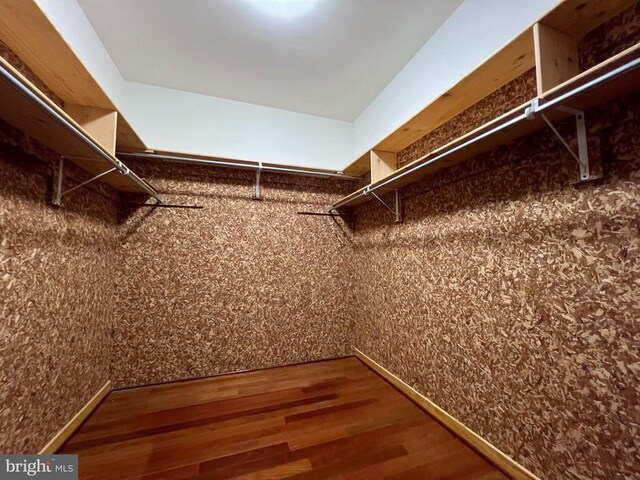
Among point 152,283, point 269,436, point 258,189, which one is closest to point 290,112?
point 258,189

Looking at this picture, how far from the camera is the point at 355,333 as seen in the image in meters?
2.76

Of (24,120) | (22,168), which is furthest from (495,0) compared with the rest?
(22,168)

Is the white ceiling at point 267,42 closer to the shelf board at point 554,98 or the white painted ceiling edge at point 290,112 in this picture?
the white painted ceiling edge at point 290,112

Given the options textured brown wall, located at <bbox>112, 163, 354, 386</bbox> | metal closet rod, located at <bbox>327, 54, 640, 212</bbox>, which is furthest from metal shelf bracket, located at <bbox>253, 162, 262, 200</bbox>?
metal closet rod, located at <bbox>327, 54, 640, 212</bbox>

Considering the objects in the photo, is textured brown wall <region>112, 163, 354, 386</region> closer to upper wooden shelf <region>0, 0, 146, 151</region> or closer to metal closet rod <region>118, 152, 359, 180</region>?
metal closet rod <region>118, 152, 359, 180</region>

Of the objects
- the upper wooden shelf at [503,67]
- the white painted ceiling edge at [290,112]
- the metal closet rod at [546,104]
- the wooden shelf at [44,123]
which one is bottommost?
the metal closet rod at [546,104]

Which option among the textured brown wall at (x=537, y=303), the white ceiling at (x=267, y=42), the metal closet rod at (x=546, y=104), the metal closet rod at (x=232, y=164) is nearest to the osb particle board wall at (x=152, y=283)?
the metal closet rod at (x=232, y=164)

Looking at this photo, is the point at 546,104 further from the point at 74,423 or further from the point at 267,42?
the point at 74,423

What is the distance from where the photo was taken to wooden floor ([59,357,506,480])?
1296 mm

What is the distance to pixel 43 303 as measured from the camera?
1.34 meters

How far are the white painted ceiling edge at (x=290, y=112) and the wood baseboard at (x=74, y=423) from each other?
2.08m

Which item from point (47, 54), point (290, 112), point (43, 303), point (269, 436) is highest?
point (290, 112)

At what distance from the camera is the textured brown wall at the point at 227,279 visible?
2180 mm

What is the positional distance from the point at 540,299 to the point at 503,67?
1.11 m
